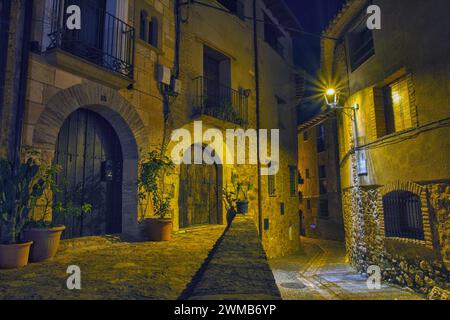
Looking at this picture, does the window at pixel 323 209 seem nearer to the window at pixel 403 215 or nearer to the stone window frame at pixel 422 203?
the window at pixel 403 215

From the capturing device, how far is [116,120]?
571 cm

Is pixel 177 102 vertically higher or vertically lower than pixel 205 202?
higher

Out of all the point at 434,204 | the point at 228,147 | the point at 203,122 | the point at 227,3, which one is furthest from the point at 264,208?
the point at 227,3

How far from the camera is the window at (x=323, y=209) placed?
21042 millimetres

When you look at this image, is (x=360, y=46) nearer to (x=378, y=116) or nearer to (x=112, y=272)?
(x=378, y=116)

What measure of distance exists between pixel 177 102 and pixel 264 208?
5.62 m

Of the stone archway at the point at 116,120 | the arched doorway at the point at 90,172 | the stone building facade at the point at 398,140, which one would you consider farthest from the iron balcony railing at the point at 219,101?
the stone building facade at the point at 398,140

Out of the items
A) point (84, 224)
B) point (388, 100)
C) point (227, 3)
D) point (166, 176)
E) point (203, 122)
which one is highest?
point (227, 3)

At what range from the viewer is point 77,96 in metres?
4.88

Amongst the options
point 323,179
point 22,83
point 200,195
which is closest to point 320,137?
point 323,179

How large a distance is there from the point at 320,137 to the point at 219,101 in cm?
1517

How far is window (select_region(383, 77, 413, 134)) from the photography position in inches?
325

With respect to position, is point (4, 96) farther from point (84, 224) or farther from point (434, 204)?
point (434, 204)
